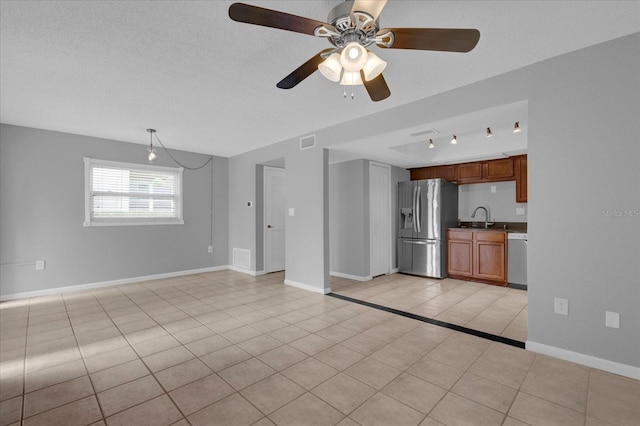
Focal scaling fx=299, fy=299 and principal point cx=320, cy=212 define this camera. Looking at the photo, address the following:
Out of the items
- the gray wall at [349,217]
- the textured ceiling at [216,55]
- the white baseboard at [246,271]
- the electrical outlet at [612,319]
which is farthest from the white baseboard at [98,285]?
the electrical outlet at [612,319]

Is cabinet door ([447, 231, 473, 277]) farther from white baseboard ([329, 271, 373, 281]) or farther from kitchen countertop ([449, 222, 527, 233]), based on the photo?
white baseboard ([329, 271, 373, 281])

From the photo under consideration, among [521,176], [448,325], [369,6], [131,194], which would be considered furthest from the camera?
[131,194]

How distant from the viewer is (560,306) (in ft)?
8.20

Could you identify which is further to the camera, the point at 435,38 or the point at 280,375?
the point at 280,375

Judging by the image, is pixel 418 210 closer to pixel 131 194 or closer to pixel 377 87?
pixel 377 87

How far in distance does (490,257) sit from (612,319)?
9.60ft

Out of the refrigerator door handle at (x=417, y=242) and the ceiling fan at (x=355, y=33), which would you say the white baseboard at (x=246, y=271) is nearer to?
the refrigerator door handle at (x=417, y=242)

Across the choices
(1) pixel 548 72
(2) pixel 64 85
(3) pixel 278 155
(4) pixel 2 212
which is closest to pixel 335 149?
(3) pixel 278 155

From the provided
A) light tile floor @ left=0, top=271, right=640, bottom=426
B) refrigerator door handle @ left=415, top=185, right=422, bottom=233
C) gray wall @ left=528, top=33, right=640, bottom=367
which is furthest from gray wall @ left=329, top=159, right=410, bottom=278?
gray wall @ left=528, top=33, right=640, bottom=367

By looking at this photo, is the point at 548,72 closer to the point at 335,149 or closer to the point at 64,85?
the point at 335,149

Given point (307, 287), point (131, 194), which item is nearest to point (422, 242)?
point (307, 287)

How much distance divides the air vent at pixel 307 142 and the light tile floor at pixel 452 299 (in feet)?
7.59

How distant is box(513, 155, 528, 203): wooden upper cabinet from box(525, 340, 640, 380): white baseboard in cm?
326

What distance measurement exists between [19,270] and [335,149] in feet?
16.3
